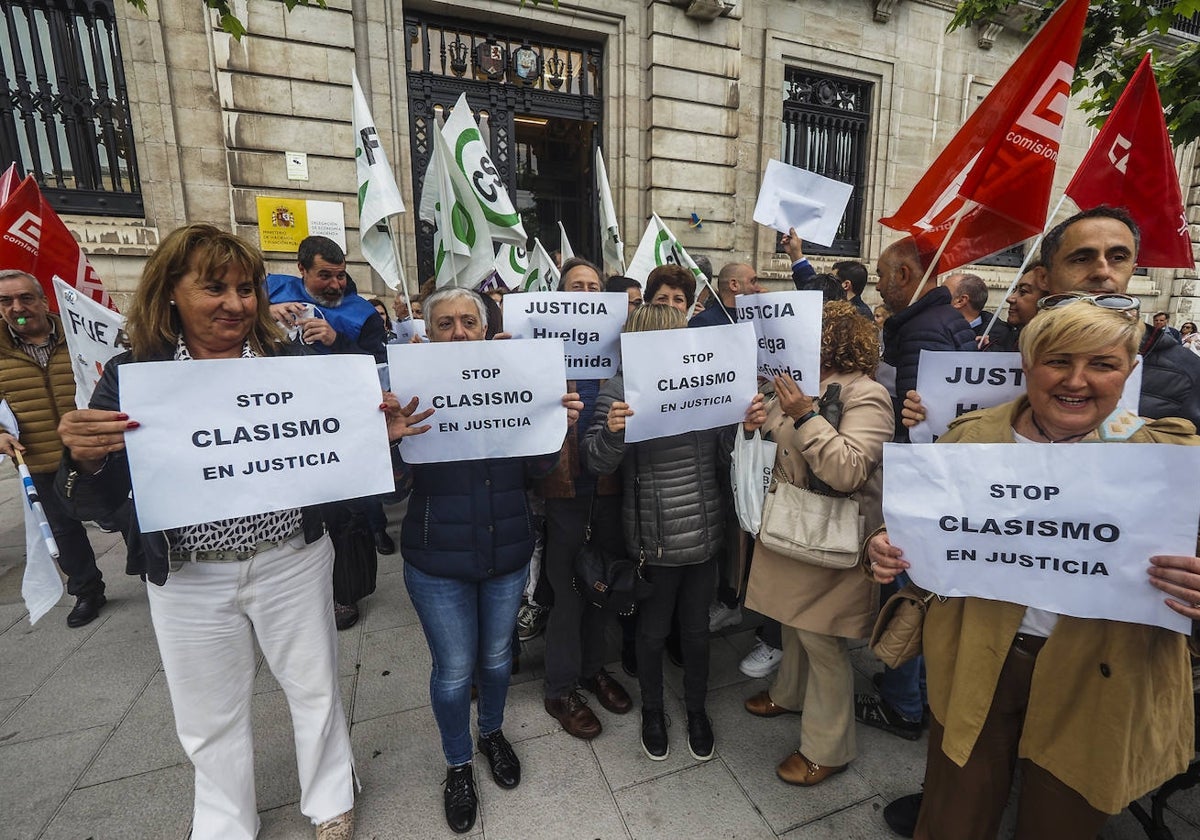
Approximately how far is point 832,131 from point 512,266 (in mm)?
7972

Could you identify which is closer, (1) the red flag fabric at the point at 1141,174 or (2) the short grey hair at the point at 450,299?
(2) the short grey hair at the point at 450,299

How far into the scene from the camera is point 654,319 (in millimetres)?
2473

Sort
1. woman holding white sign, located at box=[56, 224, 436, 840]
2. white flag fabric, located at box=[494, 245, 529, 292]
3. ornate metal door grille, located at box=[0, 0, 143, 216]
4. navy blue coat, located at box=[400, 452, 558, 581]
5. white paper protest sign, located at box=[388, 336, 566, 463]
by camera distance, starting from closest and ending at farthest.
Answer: woman holding white sign, located at box=[56, 224, 436, 840] → white paper protest sign, located at box=[388, 336, 566, 463] → navy blue coat, located at box=[400, 452, 558, 581] → white flag fabric, located at box=[494, 245, 529, 292] → ornate metal door grille, located at box=[0, 0, 143, 216]

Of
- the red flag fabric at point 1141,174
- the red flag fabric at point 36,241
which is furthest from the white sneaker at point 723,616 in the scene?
the red flag fabric at point 36,241

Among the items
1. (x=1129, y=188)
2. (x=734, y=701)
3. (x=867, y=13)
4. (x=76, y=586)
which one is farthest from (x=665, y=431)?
(x=867, y=13)

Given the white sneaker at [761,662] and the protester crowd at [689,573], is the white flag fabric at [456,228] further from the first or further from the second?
the white sneaker at [761,662]

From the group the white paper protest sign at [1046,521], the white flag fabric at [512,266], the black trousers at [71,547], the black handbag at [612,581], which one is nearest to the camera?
the white paper protest sign at [1046,521]

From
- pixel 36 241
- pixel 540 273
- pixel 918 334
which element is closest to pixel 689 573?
pixel 918 334

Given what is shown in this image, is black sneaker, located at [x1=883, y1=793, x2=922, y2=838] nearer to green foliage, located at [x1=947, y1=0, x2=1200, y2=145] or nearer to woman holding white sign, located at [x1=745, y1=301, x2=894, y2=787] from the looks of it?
woman holding white sign, located at [x1=745, y1=301, x2=894, y2=787]

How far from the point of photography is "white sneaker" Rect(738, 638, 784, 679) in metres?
3.21

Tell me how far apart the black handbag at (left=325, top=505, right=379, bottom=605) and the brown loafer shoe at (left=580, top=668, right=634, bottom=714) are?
1304mm

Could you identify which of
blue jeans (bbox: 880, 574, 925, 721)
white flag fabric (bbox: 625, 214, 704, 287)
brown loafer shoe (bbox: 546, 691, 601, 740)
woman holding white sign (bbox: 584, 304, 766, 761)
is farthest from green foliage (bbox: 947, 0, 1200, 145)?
brown loafer shoe (bbox: 546, 691, 601, 740)

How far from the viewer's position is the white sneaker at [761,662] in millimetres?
3205

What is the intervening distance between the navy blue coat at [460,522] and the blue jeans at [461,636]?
84 millimetres
